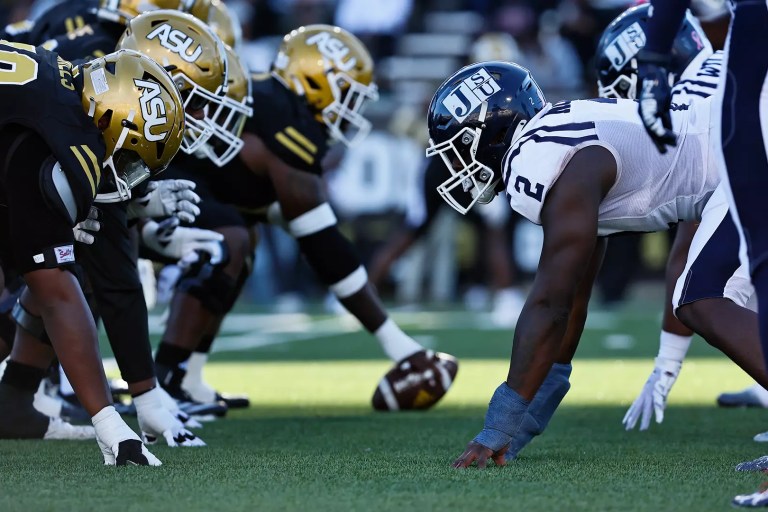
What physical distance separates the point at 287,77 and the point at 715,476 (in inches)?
123

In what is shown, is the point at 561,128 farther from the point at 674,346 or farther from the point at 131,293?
the point at 131,293

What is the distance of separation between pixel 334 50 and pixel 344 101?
0.78 feet

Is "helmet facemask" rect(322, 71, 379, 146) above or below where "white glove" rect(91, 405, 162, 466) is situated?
above

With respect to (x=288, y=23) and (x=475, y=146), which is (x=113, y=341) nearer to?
(x=475, y=146)

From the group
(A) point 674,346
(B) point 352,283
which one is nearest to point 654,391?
(A) point 674,346

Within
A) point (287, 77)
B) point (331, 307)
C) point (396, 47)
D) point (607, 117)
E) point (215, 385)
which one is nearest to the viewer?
point (607, 117)

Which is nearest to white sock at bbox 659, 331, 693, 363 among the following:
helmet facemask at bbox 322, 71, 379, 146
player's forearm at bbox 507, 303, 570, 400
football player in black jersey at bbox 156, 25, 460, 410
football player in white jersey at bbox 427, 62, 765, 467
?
football player in white jersey at bbox 427, 62, 765, 467

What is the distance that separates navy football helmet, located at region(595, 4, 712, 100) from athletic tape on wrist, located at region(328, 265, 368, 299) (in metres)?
1.33

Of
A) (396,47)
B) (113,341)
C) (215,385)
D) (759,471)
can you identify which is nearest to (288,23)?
(396,47)

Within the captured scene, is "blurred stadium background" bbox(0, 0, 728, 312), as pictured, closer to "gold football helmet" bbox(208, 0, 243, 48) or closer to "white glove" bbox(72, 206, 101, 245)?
"gold football helmet" bbox(208, 0, 243, 48)

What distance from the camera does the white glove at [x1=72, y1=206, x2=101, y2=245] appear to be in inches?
153

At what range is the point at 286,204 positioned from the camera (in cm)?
544

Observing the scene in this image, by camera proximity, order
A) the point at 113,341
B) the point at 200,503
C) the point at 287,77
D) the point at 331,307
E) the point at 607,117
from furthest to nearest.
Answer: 1. the point at 331,307
2. the point at 287,77
3. the point at 113,341
4. the point at 607,117
5. the point at 200,503

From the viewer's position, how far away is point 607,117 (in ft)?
12.3
